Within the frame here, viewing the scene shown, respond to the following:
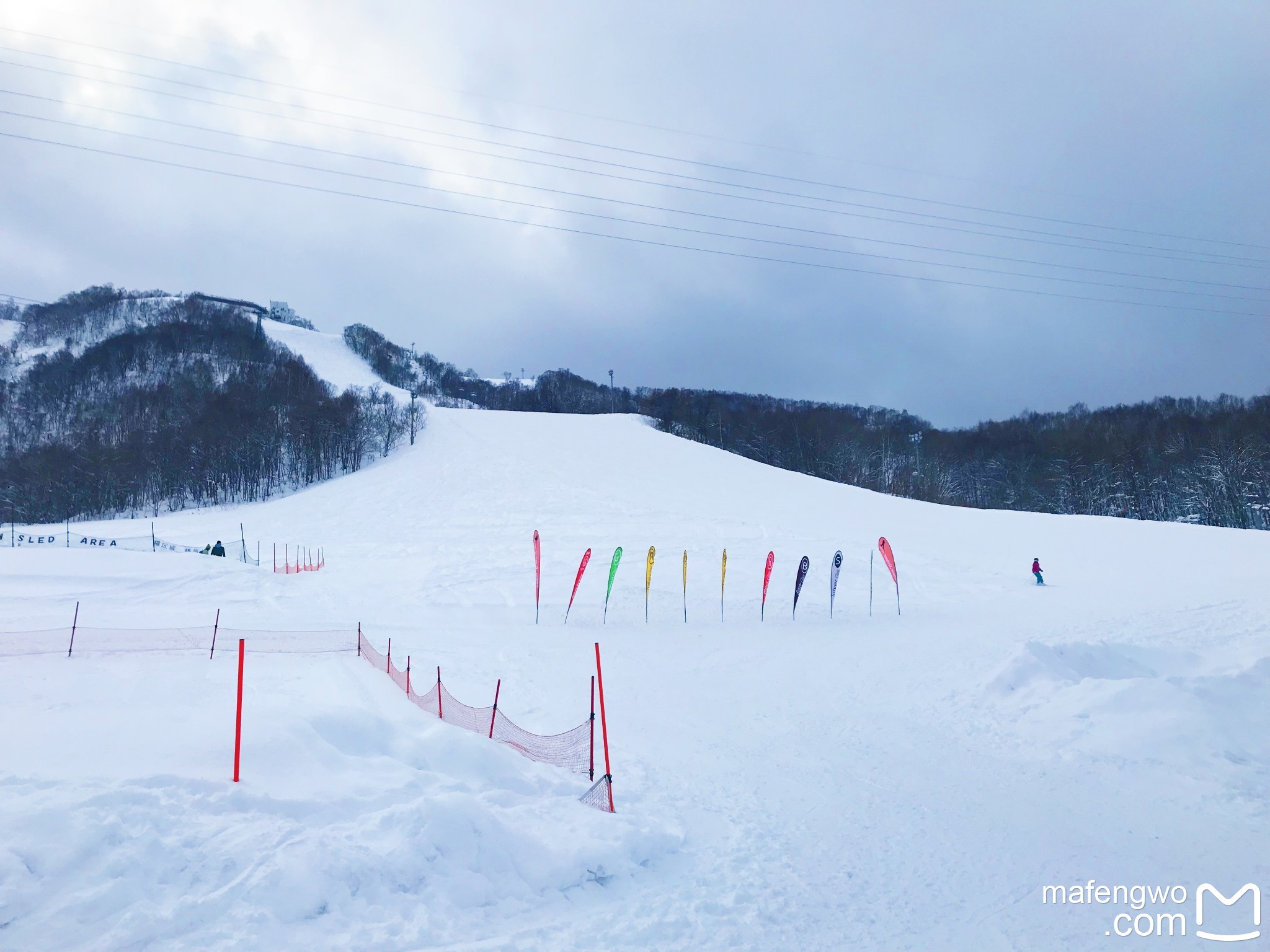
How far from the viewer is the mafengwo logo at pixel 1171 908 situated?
21.7 ft

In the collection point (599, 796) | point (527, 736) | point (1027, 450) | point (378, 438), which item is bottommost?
point (527, 736)

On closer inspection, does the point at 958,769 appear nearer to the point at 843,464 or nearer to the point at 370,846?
the point at 370,846

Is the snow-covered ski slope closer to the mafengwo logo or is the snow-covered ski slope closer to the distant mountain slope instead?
the mafengwo logo

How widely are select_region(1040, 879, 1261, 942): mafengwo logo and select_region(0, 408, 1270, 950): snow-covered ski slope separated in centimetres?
14

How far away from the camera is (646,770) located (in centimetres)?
1027

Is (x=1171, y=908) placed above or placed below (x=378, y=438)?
below

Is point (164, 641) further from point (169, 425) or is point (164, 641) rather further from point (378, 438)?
point (169, 425)

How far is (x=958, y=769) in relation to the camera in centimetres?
1091

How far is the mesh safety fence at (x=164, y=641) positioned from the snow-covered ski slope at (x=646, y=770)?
587 millimetres

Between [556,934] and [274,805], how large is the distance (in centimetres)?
306

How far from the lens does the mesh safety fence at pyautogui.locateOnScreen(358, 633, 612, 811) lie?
931 cm

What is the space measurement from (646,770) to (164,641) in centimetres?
1216

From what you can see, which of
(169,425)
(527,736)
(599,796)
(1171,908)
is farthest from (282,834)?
(169,425)

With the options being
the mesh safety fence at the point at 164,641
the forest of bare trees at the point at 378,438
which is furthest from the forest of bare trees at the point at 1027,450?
the mesh safety fence at the point at 164,641
